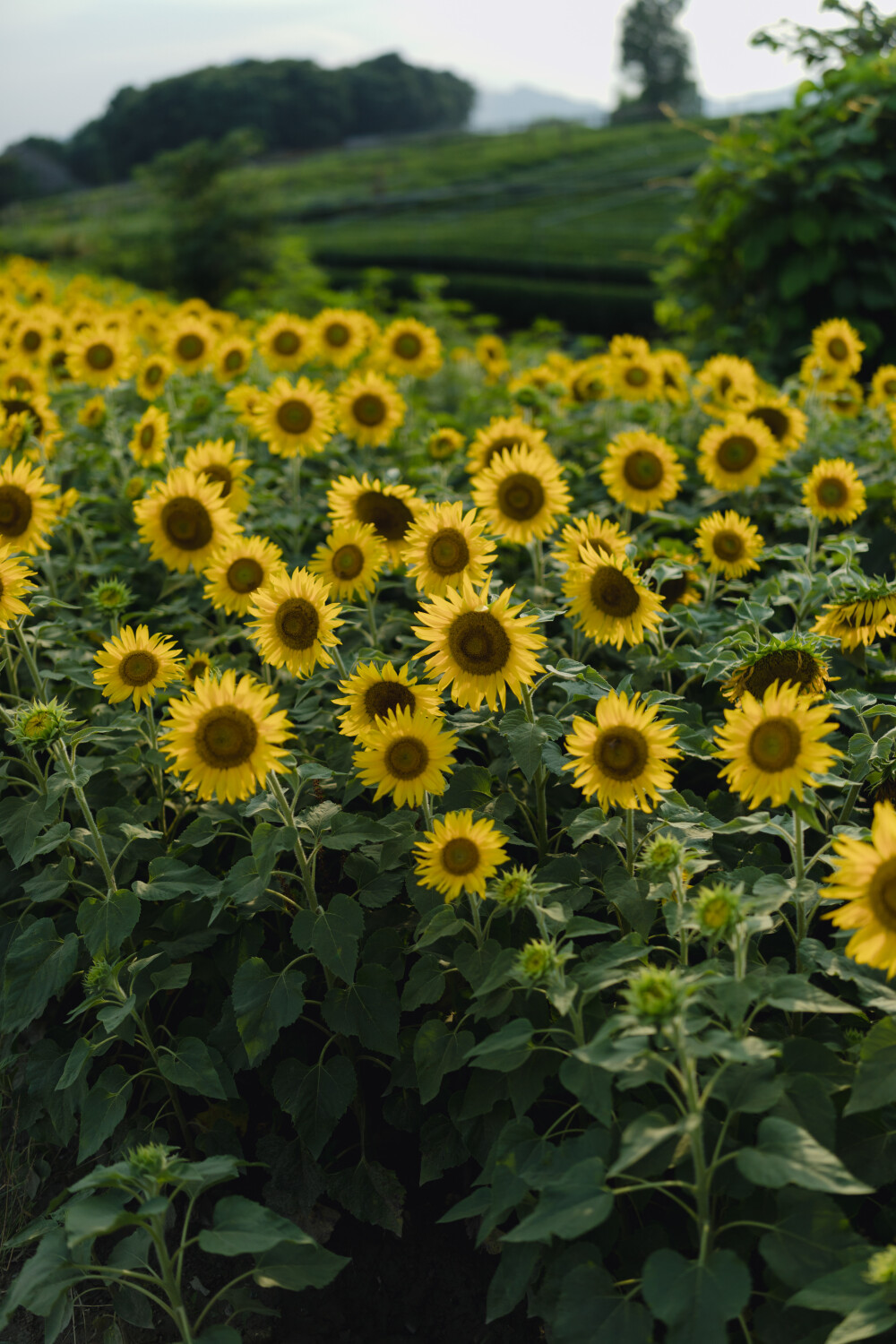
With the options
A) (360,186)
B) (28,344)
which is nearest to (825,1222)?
(28,344)

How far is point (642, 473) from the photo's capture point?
396 cm

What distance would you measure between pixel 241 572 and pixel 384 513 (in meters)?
0.59

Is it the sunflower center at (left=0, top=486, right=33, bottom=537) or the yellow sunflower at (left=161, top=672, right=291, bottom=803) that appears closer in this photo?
the yellow sunflower at (left=161, top=672, right=291, bottom=803)

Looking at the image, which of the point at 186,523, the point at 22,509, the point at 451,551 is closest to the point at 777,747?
the point at 451,551

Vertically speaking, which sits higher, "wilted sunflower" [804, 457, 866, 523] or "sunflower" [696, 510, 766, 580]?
"wilted sunflower" [804, 457, 866, 523]

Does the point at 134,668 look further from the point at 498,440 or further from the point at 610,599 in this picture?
the point at 498,440

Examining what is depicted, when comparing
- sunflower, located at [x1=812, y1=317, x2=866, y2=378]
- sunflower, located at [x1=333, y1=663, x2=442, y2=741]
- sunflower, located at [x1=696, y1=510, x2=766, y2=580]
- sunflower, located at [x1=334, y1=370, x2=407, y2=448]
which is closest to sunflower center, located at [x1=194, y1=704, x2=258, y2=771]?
sunflower, located at [x1=333, y1=663, x2=442, y2=741]

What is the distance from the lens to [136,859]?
9.57 feet

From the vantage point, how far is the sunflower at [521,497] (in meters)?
3.41

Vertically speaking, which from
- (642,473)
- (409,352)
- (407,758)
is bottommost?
(407,758)

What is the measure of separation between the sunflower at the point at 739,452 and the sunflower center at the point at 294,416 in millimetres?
1733

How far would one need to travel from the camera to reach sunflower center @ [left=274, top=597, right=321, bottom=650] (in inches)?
110

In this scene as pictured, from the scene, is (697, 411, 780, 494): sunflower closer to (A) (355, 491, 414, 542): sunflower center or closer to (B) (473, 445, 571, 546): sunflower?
(B) (473, 445, 571, 546): sunflower

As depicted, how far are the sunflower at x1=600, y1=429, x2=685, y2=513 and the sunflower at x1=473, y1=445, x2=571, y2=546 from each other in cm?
62
